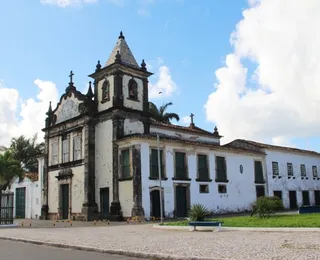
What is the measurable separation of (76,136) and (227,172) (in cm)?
1216

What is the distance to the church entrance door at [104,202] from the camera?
27703mm

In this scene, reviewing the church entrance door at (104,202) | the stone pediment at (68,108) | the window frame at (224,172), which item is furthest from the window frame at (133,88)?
the window frame at (224,172)

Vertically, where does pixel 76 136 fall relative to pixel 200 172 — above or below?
above

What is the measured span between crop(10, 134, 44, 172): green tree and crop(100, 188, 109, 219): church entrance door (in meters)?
22.2

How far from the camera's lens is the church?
26.5m

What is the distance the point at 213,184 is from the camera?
30.7m

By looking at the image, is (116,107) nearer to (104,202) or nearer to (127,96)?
(127,96)

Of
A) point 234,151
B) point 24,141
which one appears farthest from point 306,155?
point 24,141

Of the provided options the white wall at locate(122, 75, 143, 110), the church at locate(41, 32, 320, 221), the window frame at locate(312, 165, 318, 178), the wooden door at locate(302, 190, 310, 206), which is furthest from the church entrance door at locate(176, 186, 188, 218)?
the window frame at locate(312, 165, 318, 178)

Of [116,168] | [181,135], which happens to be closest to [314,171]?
[181,135]

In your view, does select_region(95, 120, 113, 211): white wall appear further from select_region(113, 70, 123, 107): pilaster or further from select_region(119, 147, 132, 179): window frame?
select_region(113, 70, 123, 107): pilaster

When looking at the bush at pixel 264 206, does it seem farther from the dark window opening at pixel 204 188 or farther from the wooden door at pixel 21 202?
the wooden door at pixel 21 202

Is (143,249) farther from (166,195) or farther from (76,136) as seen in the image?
(76,136)

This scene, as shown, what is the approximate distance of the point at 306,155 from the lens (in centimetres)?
4172
